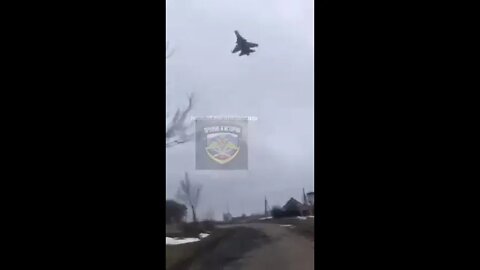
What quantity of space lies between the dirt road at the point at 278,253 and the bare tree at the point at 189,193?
3.9 inches

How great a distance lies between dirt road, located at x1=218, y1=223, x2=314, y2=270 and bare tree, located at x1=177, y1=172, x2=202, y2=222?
10cm

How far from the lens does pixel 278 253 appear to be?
1326mm

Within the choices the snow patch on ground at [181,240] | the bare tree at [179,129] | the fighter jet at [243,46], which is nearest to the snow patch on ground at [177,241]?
the snow patch on ground at [181,240]

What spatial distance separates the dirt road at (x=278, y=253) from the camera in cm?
130

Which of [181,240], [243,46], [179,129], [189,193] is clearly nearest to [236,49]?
[243,46]

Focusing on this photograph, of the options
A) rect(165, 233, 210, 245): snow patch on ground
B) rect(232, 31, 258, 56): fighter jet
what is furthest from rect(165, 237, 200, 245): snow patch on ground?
rect(232, 31, 258, 56): fighter jet

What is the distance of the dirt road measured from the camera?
4.26ft

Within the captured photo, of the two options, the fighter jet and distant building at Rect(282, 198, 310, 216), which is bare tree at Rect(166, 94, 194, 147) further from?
distant building at Rect(282, 198, 310, 216)

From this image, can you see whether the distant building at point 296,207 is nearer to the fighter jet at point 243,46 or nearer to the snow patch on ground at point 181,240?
the snow patch on ground at point 181,240

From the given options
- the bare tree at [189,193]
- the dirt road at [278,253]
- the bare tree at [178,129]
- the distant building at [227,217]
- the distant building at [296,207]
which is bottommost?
the dirt road at [278,253]
